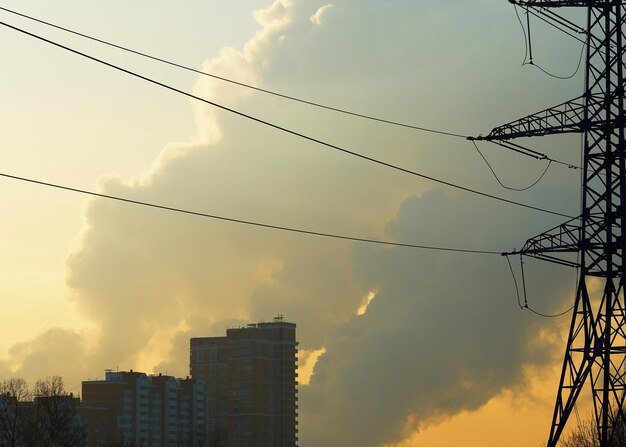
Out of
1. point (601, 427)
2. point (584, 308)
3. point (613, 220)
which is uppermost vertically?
point (613, 220)

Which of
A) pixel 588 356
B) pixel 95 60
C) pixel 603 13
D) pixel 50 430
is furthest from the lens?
pixel 50 430

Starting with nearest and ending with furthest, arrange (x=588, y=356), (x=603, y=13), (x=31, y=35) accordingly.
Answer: (x=31, y=35)
(x=588, y=356)
(x=603, y=13)

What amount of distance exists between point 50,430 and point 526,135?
93.6 m

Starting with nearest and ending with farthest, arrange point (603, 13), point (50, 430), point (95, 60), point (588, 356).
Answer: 1. point (95, 60)
2. point (588, 356)
3. point (603, 13)
4. point (50, 430)

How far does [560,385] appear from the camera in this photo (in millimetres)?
52594

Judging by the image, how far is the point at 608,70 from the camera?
177 feet

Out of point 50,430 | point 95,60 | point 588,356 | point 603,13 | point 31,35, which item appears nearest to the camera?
point 31,35

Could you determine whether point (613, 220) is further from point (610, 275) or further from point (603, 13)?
point (603, 13)

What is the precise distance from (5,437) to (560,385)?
10104cm

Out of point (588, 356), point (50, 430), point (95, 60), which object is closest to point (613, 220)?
point (588, 356)

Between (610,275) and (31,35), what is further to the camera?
(610,275)

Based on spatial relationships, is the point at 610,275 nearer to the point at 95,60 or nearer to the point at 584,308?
the point at 584,308

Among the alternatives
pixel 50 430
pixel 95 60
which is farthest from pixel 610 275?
pixel 50 430

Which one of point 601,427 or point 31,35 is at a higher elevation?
point 31,35
